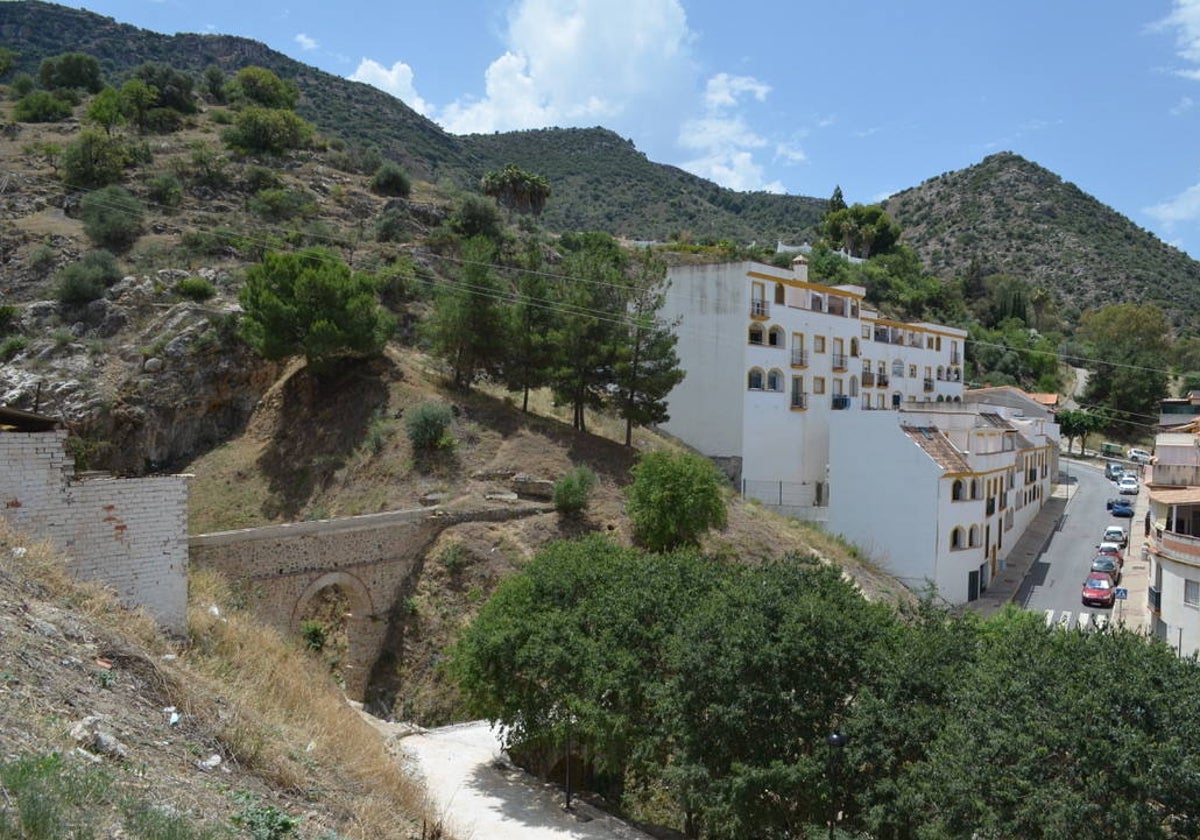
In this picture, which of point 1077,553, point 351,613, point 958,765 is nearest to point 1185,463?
point 1077,553

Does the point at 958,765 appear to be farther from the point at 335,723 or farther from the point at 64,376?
the point at 64,376

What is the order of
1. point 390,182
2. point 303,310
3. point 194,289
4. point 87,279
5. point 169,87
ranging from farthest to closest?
point 169,87
point 390,182
point 194,289
point 87,279
point 303,310

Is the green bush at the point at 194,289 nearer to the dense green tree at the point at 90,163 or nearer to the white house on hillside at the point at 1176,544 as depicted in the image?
the dense green tree at the point at 90,163

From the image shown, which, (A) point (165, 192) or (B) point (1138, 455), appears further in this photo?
(B) point (1138, 455)

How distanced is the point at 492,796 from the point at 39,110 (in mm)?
56986

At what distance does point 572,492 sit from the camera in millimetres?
26203

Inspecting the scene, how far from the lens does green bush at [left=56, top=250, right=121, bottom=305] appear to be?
106ft

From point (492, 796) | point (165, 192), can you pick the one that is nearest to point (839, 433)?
point (492, 796)

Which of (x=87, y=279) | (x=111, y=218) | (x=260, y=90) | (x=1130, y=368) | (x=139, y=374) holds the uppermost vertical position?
(x=260, y=90)

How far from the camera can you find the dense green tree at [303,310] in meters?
28.9

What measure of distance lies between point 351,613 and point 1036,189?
11634cm

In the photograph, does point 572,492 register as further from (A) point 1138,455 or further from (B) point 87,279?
(A) point 1138,455

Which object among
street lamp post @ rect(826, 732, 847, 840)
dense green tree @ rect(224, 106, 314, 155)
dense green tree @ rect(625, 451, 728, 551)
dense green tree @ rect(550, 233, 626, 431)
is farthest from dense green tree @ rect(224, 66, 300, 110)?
street lamp post @ rect(826, 732, 847, 840)

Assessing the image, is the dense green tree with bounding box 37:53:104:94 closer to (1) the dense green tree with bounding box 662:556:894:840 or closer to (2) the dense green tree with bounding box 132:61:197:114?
(2) the dense green tree with bounding box 132:61:197:114
